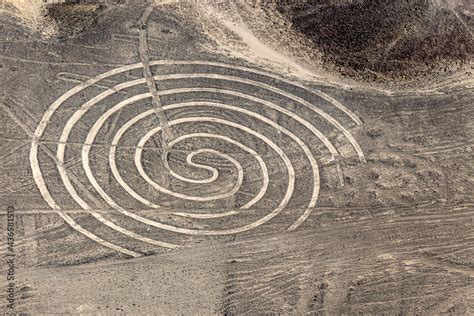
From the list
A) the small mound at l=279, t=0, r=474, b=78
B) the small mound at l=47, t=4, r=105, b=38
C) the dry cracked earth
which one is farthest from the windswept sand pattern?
the small mound at l=279, t=0, r=474, b=78

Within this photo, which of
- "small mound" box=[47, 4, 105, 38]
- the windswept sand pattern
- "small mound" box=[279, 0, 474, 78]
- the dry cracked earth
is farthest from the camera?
"small mound" box=[279, 0, 474, 78]

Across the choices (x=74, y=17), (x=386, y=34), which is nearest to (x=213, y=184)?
(x=74, y=17)

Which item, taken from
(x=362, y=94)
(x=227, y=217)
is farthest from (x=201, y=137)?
(x=362, y=94)

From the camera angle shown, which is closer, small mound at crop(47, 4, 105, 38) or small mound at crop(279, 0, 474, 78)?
small mound at crop(47, 4, 105, 38)

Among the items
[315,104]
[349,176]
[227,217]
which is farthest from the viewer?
[315,104]

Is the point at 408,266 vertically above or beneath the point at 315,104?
beneath

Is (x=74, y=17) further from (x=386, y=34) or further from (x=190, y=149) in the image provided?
(x=386, y=34)

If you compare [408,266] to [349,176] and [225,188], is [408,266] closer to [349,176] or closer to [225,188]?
[349,176]

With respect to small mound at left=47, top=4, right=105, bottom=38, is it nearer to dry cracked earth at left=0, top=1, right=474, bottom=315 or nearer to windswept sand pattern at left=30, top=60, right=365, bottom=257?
dry cracked earth at left=0, top=1, right=474, bottom=315
